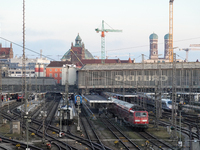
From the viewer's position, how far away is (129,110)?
124ft

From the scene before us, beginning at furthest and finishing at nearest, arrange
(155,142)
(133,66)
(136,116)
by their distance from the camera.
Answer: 1. (133,66)
2. (136,116)
3. (155,142)

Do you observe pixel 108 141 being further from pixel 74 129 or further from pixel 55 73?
pixel 55 73

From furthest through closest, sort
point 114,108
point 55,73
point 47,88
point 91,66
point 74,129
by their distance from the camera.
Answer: point 55,73 < point 47,88 < point 91,66 < point 114,108 < point 74,129

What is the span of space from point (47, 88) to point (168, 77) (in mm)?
51143

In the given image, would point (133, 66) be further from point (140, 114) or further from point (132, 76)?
point (140, 114)

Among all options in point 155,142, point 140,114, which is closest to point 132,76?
point 140,114

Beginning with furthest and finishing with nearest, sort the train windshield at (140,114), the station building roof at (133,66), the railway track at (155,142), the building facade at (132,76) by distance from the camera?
1. the station building roof at (133,66)
2. the building facade at (132,76)
3. the train windshield at (140,114)
4. the railway track at (155,142)

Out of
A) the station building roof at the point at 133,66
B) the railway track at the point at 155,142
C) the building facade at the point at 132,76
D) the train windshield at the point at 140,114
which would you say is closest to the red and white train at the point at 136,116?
the train windshield at the point at 140,114

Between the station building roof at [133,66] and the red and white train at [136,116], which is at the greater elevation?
the station building roof at [133,66]

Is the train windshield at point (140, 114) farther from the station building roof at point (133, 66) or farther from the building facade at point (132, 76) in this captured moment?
the station building roof at point (133, 66)

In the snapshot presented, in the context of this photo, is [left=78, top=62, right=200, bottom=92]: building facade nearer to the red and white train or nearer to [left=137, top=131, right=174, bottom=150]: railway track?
the red and white train

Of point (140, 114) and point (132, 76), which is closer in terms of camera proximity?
point (140, 114)

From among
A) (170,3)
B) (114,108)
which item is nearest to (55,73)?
(170,3)

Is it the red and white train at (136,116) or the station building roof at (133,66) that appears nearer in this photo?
the red and white train at (136,116)
